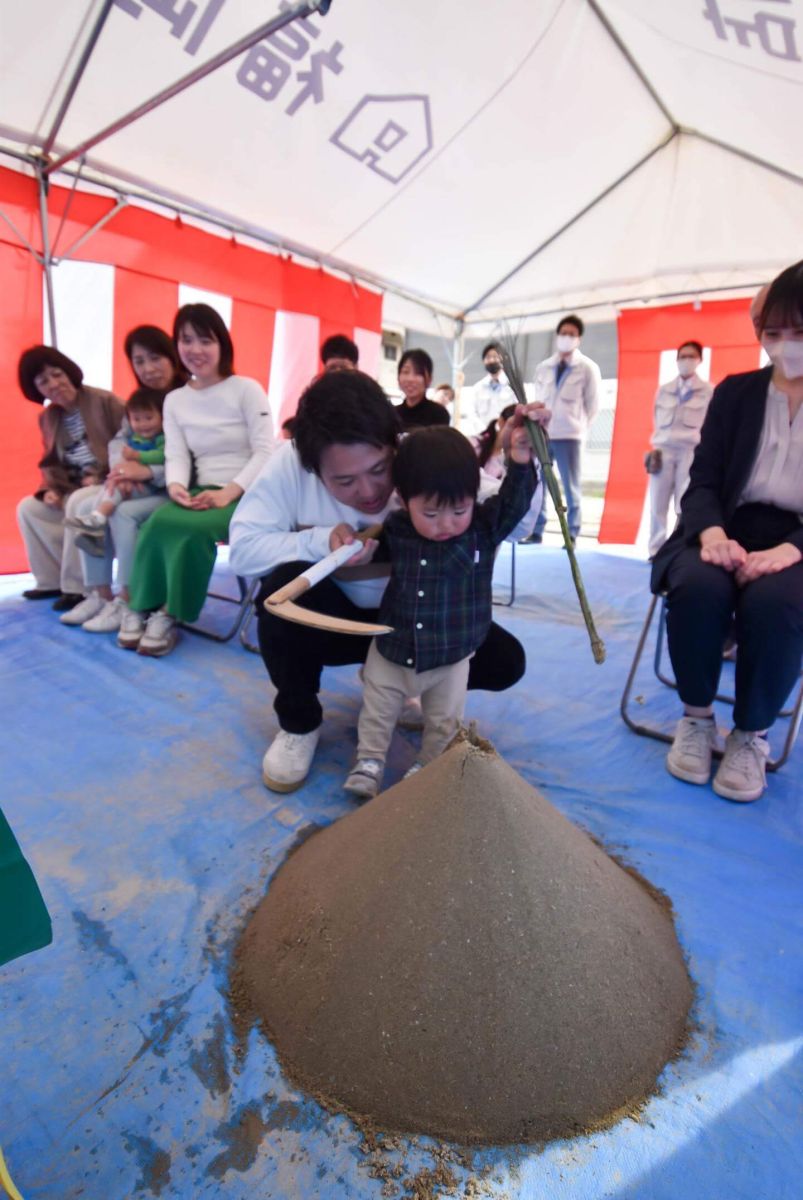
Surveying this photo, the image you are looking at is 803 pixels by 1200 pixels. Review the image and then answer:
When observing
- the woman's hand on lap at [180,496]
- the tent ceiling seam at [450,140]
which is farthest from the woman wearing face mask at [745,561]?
the tent ceiling seam at [450,140]

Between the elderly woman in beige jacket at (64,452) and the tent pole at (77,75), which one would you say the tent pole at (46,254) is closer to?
the tent pole at (77,75)

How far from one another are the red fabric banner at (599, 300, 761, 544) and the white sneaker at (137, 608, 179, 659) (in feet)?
12.5

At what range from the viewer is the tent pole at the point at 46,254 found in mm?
2811

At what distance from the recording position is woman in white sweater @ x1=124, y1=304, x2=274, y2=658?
6.66ft

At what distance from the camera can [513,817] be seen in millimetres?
740

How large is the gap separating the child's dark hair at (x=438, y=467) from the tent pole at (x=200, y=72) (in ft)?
5.98

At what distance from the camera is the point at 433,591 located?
1.25 metres

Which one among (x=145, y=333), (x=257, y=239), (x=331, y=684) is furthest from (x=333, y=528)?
(x=257, y=239)

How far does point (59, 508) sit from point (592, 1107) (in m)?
2.80

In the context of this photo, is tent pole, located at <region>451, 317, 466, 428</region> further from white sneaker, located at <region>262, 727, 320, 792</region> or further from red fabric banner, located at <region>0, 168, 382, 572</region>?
white sneaker, located at <region>262, 727, 320, 792</region>

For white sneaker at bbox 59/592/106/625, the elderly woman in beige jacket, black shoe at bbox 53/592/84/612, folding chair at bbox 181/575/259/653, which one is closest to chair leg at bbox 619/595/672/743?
folding chair at bbox 181/575/259/653

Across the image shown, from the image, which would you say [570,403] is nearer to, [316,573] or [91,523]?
[91,523]

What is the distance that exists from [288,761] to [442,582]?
1.71 ft

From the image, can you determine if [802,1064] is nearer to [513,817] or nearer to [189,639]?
[513,817]
